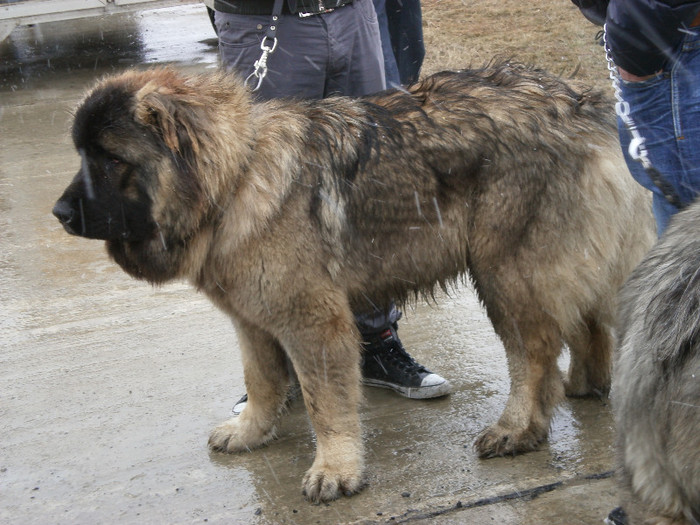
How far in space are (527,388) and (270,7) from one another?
2094mm

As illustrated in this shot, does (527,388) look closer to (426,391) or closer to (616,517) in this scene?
(426,391)

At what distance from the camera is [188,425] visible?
12.5ft

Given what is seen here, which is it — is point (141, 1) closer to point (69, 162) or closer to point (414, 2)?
point (69, 162)

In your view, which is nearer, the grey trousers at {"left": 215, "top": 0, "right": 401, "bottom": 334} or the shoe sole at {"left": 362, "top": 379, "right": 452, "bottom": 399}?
the grey trousers at {"left": 215, "top": 0, "right": 401, "bottom": 334}

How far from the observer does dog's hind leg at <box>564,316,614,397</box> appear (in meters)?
3.85

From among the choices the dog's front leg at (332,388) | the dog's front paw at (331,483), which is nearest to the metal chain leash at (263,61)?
the dog's front leg at (332,388)

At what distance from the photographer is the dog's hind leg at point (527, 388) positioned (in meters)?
3.50

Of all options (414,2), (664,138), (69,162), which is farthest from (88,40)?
(664,138)

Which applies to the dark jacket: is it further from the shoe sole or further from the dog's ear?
the shoe sole

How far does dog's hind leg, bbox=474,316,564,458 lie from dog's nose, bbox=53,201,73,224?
6.04ft

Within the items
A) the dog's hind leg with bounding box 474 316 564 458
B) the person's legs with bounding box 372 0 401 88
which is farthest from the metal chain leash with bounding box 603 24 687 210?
the person's legs with bounding box 372 0 401 88

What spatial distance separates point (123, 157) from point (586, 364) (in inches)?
90.8

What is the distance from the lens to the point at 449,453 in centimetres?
350

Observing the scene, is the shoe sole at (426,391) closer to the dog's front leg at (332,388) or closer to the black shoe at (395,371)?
the black shoe at (395,371)
